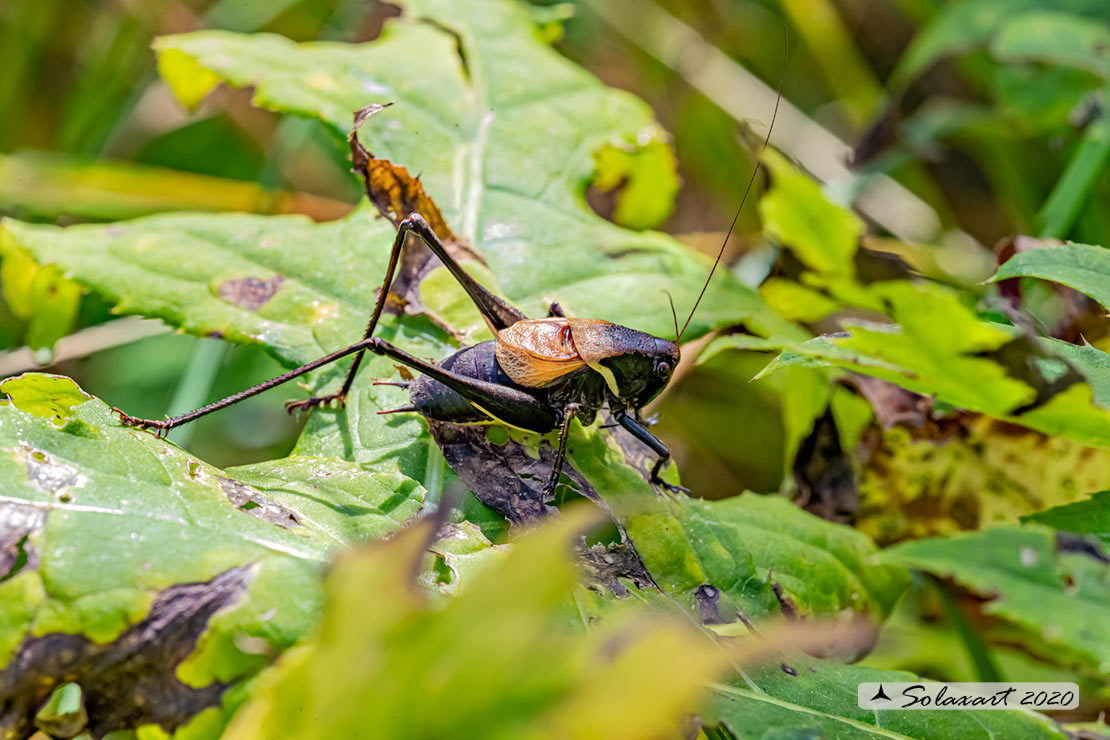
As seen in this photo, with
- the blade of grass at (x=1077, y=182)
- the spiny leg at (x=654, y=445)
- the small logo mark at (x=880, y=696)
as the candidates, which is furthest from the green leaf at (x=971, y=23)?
the small logo mark at (x=880, y=696)

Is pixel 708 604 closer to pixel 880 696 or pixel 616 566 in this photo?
pixel 616 566

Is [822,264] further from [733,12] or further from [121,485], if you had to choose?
[733,12]

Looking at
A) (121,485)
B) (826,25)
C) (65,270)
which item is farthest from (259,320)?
(826,25)

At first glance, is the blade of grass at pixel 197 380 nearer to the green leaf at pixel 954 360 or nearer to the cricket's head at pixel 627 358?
the cricket's head at pixel 627 358

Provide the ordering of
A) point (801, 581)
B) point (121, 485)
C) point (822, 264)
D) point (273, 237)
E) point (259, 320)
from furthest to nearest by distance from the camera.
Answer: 1. point (822, 264)
2. point (273, 237)
3. point (259, 320)
4. point (801, 581)
5. point (121, 485)

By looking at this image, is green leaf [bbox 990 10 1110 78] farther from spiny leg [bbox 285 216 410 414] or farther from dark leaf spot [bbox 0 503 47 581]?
dark leaf spot [bbox 0 503 47 581]

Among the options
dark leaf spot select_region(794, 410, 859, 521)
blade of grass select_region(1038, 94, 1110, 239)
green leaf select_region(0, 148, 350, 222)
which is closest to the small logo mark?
dark leaf spot select_region(794, 410, 859, 521)
